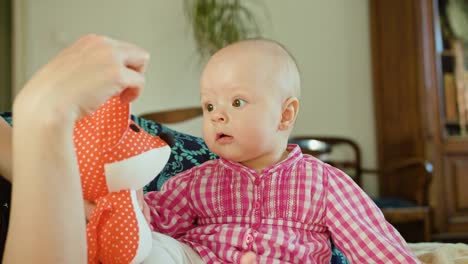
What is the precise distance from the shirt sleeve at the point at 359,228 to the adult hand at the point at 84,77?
0.48 m

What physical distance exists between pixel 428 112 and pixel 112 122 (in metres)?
2.74

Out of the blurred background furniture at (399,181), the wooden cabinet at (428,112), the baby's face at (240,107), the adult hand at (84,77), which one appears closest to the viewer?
the adult hand at (84,77)

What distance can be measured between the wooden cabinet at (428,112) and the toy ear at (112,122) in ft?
8.89

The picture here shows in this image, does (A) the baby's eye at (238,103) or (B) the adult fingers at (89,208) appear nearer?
(B) the adult fingers at (89,208)

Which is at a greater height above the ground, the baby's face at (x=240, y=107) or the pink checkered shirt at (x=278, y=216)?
the baby's face at (x=240, y=107)

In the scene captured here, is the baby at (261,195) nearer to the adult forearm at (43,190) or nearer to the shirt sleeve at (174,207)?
the shirt sleeve at (174,207)

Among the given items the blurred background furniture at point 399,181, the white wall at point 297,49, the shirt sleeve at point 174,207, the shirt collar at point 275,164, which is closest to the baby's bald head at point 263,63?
the shirt collar at point 275,164

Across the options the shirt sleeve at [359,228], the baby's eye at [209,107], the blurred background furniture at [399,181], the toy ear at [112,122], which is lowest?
the blurred background furniture at [399,181]

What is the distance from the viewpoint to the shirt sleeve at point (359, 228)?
0.85m

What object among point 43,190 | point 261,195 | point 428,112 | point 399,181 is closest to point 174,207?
point 261,195

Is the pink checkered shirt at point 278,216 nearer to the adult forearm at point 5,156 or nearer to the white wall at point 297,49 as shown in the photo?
the adult forearm at point 5,156

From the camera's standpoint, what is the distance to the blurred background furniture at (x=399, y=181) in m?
2.74

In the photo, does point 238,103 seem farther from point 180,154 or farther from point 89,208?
point 180,154

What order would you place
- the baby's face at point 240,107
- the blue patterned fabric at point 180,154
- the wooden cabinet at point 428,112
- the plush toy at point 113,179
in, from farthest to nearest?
the wooden cabinet at point 428,112, the blue patterned fabric at point 180,154, the baby's face at point 240,107, the plush toy at point 113,179
